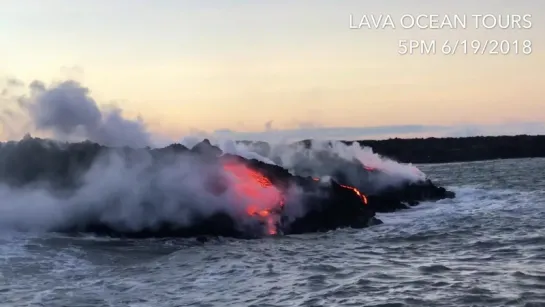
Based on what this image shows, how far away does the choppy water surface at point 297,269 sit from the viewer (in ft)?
45.6

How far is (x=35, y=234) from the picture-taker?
22766mm

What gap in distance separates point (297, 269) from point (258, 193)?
9207mm

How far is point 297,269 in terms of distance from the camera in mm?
17031

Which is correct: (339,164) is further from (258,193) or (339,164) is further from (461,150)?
(461,150)

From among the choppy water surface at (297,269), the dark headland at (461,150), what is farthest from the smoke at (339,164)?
the dark headland at (461,150)

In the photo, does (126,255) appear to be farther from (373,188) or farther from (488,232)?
(373,188)

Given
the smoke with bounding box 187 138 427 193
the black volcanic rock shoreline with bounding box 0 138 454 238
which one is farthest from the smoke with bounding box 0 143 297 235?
the smoke with bounding box 187 138 427 193

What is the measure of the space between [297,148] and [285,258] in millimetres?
30261

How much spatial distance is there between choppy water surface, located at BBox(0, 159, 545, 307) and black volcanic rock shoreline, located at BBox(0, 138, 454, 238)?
1.23 meters

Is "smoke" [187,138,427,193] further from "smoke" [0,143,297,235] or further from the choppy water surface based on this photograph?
the choppy water surface

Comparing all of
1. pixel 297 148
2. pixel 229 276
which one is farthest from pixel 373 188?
pixel 229 276

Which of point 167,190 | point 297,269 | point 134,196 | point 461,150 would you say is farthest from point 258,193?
point 461,150

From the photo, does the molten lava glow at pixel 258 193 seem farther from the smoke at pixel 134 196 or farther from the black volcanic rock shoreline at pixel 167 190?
the black volcanic rock shoreline at pixel 167 190

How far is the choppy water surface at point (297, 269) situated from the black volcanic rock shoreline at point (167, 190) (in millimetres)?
1230
